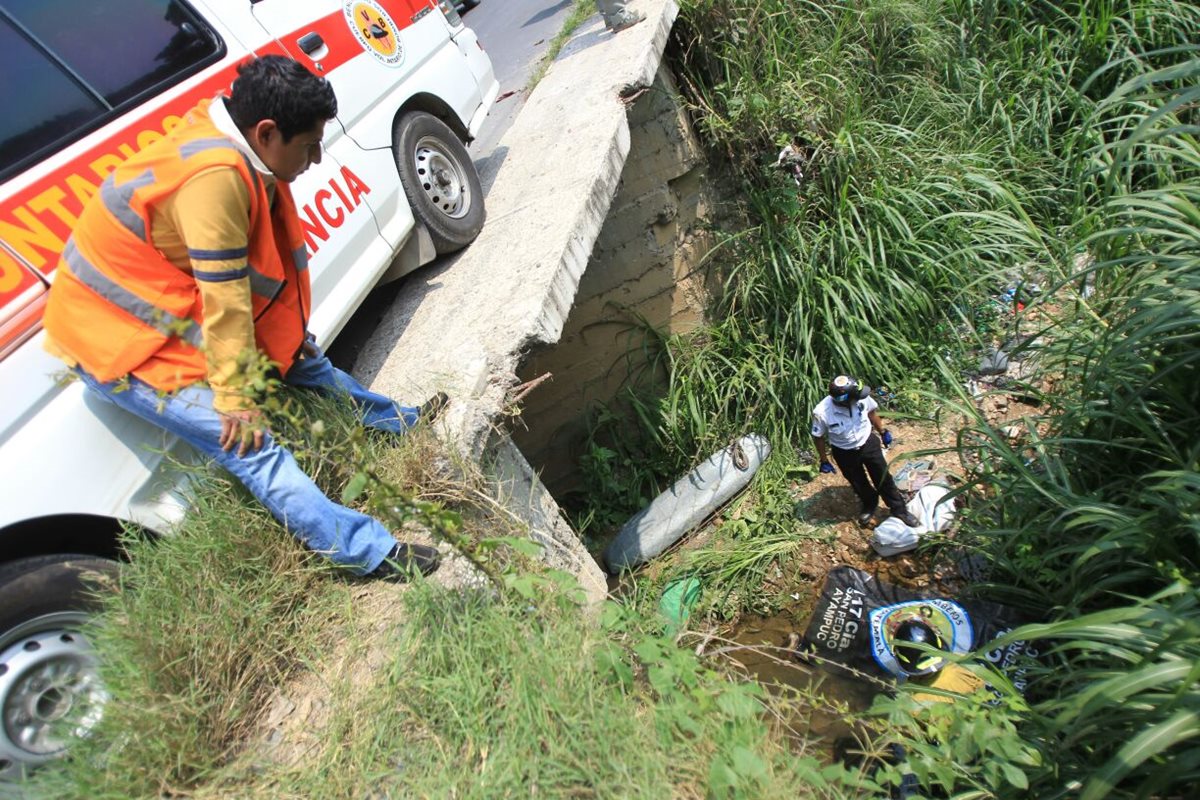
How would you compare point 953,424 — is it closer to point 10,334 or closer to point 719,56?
point 719,56

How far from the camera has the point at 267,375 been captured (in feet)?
8.45

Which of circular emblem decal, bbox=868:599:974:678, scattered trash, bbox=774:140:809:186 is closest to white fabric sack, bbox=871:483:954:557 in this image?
circular emblem decal, bbox=868:599:974:678

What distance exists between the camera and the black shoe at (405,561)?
2445 millimetres

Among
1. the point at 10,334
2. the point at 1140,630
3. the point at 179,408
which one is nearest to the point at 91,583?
the point at 179,408

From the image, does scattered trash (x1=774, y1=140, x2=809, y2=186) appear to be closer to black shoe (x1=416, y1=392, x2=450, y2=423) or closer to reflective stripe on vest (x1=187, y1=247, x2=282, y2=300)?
black shoe (x1=416, y1=392, x2=450, y2=423)

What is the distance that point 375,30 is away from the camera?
385 centimetres

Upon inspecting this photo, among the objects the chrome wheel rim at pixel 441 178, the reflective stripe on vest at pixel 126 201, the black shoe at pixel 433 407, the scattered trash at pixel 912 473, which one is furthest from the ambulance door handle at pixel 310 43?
the scattered trash at pixel 912 473

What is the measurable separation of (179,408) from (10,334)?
1.70 ft

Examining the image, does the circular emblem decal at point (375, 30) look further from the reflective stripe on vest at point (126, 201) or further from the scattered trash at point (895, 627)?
the scattered trash at point (895, 627)

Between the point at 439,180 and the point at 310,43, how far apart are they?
96 centimetres

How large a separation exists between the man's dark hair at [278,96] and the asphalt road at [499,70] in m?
1.28

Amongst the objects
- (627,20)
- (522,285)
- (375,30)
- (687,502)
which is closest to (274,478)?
(522,285)

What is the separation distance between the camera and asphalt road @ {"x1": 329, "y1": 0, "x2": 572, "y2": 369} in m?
4.09

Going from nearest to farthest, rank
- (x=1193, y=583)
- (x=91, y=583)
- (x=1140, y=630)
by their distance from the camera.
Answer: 1. (x=1140, y=630)
2. (x=91, y=583)
3. (x=1193, y=583)
